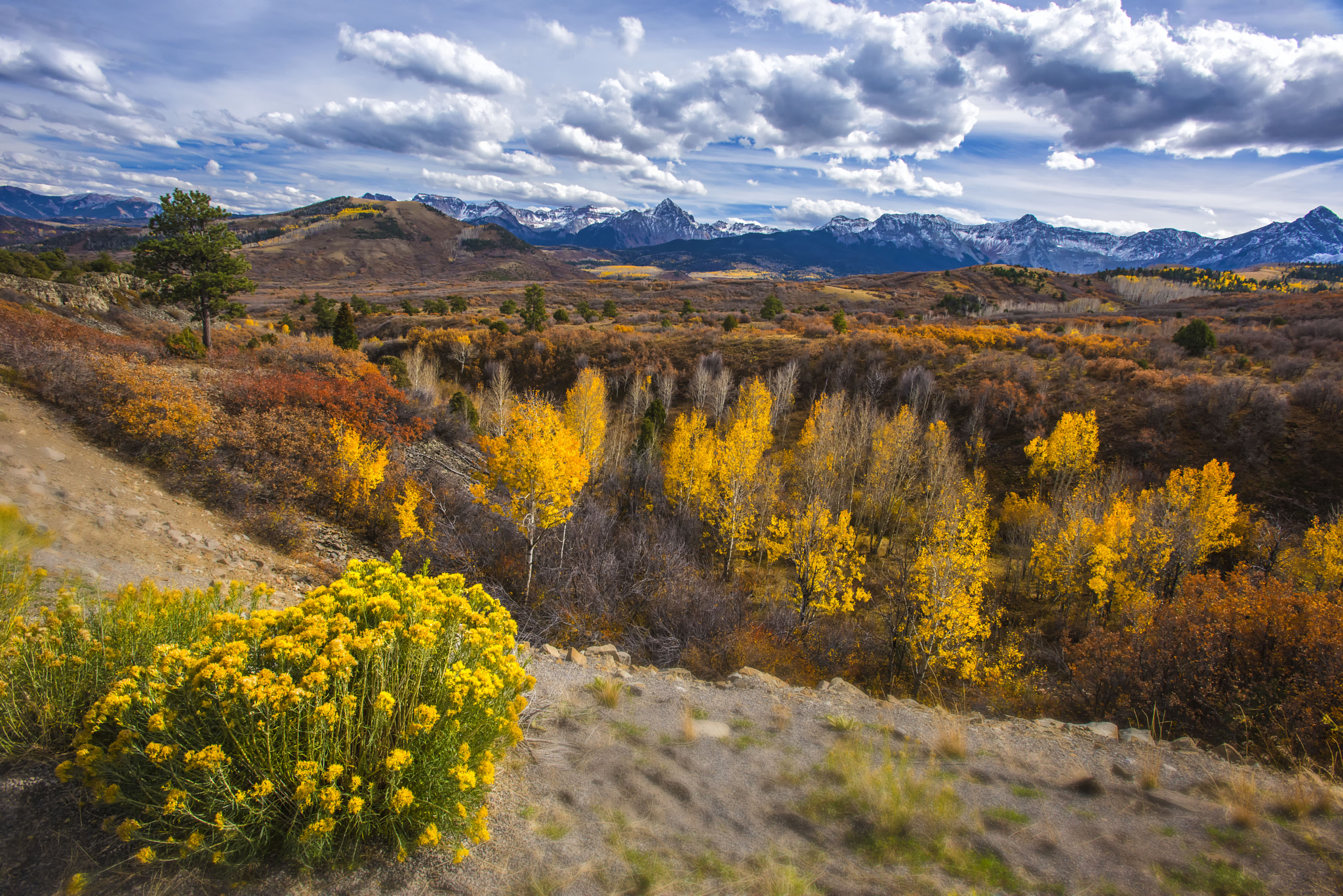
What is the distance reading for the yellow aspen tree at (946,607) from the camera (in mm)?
15656

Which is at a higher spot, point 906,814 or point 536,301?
point 536,301

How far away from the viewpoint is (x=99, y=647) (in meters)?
4.17

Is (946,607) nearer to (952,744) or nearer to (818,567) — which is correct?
(818,567)

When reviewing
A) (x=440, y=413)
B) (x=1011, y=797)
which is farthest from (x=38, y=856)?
(x=440, y=413)

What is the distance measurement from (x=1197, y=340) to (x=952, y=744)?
49.1 metres

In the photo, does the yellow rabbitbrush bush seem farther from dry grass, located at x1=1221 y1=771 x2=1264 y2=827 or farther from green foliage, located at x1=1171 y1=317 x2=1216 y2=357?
green foliage, located at x1=1171 y1=317 x2=1216 y2=357

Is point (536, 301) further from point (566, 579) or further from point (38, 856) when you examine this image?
point (38, 856)

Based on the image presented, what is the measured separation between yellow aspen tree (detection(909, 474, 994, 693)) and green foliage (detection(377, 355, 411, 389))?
103ft

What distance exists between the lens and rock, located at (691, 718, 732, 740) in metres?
6.11

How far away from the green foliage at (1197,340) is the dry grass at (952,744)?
47945 mm

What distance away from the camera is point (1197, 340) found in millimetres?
38469

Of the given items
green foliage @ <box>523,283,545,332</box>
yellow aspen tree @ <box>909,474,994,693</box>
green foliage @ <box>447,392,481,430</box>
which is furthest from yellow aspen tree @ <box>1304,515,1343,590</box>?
green foliage @ <box>523,283,545,332</box>

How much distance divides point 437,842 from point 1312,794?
760 cm

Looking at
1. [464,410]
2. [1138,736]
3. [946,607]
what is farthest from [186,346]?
A: [1138,736]
